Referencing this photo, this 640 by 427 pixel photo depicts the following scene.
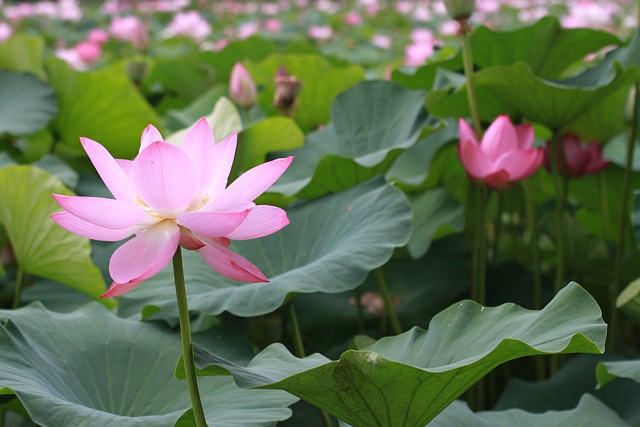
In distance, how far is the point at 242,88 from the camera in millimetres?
1553

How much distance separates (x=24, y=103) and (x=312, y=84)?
568 millimetres

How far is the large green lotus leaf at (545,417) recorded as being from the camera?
853 millimetres

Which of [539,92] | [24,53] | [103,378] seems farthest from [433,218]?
[24,53]

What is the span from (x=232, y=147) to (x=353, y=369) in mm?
211

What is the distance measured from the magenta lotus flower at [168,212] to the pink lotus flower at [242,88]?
2.87ft

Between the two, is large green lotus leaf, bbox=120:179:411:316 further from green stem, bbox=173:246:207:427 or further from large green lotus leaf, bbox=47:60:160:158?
large green lotus leaf, bbox=47:60:160:158

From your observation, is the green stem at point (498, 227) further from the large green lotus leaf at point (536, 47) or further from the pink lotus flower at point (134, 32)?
the pink lotus flower at point (134, 32)

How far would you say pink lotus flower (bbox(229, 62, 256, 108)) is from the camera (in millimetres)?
1550

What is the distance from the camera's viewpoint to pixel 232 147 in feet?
2.34

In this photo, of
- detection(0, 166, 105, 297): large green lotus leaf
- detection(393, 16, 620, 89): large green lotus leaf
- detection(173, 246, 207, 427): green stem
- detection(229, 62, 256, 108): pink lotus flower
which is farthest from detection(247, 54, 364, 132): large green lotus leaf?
detection(173, 246, 207, 427): green stem

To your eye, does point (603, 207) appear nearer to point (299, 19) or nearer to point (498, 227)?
point (498, 227)

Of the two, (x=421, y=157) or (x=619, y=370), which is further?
(x=421, y=157)

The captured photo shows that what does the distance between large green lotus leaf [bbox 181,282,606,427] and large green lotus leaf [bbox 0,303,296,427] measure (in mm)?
71

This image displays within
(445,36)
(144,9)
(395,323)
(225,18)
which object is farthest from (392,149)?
(225,18)
